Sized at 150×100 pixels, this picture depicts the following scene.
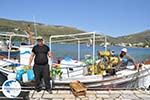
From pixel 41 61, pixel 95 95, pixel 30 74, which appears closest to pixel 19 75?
pixel 30 74

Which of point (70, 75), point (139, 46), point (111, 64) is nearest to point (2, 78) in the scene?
point (70, 75)

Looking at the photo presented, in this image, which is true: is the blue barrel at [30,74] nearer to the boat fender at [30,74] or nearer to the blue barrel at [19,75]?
the boat fender at [30,74]

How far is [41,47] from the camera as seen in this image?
36.8ft

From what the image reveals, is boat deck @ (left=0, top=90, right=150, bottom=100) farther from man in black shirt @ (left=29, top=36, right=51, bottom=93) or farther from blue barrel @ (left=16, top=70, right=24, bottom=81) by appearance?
blue barrel @ (left=16, top=70, right=24, bottom=81)

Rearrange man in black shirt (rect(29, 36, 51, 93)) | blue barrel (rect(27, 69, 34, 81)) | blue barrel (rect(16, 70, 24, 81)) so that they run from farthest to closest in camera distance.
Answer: blue barrel (rect(16, 70, 24, 81)) < blue barrel (rect(27, 69, 34, 81)) < man in black shirt (rect(29, 36, 51, 93))

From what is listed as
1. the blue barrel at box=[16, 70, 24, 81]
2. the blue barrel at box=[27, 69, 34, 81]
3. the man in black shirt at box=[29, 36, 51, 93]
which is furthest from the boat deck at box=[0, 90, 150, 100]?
the blue barrel at box=[16, 70, 24, 81]

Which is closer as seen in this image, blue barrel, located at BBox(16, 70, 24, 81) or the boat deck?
the boat deck

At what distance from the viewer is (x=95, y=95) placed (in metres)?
11.2

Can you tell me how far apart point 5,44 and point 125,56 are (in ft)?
81.2

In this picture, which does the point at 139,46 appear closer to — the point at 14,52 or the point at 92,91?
the point at 14,52

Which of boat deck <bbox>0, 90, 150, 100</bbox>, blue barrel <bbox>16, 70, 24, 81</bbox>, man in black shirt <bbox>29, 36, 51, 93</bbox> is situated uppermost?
man in black shirt <bbox>29, 36, 51, 93</bbox>

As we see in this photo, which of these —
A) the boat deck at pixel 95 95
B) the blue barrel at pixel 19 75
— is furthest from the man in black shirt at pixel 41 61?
the blue barrel at pixel 19 75

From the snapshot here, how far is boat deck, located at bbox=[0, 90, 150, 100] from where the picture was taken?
10722mm

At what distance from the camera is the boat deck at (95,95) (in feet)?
35.2
